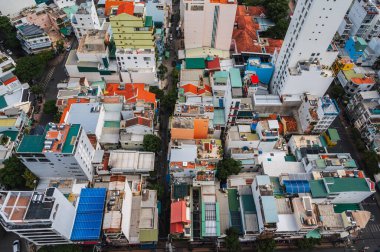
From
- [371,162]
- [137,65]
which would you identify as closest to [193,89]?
[137,65]

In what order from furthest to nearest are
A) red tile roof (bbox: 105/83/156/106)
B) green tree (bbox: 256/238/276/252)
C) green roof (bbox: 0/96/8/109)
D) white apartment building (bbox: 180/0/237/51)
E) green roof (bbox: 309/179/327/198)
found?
white apartment building (bbox: 180/0/237/51) → green roof (bbox: 0/96/8/109) → red tile roof (bbox: 105/83/156/106) → green roof (bbox: 309/179/327/198) → green tree (bbox: 256/238/276/252)

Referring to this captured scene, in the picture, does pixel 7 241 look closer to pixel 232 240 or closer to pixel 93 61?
pixel 232 240

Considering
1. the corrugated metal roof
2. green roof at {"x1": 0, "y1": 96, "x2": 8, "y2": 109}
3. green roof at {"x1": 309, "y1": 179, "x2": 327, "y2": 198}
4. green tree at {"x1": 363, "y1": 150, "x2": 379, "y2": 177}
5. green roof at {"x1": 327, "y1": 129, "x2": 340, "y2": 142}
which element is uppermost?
green roof at {"x1": 0, "y1": 96, "x2": 8, "y2": 109}

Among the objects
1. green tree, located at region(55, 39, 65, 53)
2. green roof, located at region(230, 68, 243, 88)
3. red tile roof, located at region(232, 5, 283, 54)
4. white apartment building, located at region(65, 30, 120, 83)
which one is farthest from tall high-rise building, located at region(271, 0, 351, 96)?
green tree, located at region(55, 39, 65, 53)

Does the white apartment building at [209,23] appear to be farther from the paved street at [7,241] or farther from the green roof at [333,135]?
the paved street at [7,241]

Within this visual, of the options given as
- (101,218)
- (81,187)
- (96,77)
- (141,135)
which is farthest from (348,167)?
(96,77)

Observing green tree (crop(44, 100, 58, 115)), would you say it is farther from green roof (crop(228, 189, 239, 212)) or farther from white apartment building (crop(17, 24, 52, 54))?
green roof (crop(228, 189, 239, 212))

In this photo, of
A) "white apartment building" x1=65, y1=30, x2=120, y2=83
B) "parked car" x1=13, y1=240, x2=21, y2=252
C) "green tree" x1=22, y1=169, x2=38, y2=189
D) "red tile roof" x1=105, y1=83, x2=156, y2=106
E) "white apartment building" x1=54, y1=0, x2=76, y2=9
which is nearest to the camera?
"parked car" x1=13, y1=240, x2=21, y2=252
